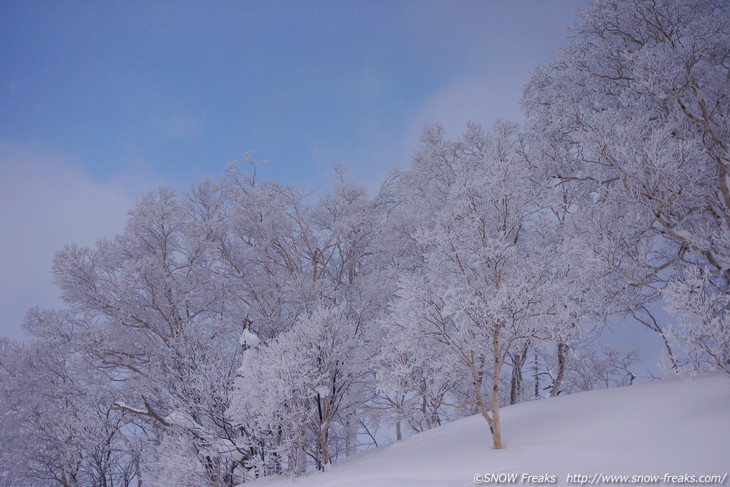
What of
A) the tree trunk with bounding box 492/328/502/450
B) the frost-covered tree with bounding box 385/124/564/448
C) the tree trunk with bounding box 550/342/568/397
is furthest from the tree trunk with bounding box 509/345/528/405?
the tree trunk with bounding box 492/328/502/450

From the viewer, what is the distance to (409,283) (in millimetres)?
7344

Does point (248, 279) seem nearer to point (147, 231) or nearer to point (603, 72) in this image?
point (147, 231)

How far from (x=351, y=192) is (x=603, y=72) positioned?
901cm

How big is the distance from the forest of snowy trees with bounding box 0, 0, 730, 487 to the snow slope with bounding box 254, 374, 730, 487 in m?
0.62

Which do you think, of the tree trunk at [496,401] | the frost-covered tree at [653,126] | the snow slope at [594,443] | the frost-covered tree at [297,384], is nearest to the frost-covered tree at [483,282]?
the tree trunk at [496,401]

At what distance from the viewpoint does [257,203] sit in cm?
1551

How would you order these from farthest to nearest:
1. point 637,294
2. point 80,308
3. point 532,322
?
point 80,308 < point 637,294 < point 532,322

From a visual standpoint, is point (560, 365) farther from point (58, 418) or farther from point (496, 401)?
point (58, 418)

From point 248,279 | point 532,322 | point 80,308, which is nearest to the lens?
point 532,322

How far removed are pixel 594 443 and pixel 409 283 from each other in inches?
136

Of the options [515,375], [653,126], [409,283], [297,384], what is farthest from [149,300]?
[653,126]

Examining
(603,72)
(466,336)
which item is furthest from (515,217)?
(603,72)

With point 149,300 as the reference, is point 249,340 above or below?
below

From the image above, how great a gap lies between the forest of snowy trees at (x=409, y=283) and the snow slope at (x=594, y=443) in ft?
2.05
